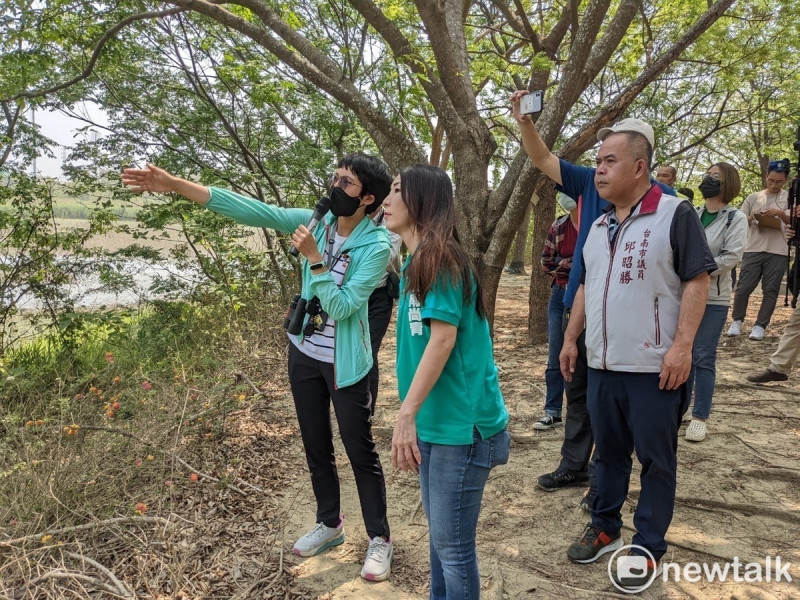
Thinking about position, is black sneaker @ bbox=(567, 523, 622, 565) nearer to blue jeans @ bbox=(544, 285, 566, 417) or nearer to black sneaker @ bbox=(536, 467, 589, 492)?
black sneaker @ bbox=(536, 467, 589, 492)

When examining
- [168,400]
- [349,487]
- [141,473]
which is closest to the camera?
[141,473]

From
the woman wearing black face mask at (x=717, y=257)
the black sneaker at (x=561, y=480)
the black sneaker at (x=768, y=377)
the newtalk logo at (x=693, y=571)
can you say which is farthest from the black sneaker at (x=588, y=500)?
the black sneaker at (x=768, y=377)

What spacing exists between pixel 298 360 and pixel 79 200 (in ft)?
16.6

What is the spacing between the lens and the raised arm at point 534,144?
2.81 meters

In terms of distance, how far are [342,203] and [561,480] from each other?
217 cm

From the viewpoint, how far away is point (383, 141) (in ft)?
18.7

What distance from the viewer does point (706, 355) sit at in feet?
12.5

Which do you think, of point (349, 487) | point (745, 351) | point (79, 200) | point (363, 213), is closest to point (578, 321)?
point (363, 213)

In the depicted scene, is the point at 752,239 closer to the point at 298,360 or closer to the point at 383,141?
the point at 383,141

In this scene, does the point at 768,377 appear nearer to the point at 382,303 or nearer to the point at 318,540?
the point at 382,303

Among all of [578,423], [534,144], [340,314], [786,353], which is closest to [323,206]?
[340,314]

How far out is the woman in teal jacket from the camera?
2.53 m

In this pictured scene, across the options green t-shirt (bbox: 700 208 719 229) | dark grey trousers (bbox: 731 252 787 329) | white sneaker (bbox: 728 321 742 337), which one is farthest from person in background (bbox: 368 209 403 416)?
white sneaker (bbox: 728 321 742 337)

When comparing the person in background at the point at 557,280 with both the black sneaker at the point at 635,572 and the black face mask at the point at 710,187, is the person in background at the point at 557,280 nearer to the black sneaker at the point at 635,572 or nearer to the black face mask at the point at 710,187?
the black face mask at the point at 710,187
